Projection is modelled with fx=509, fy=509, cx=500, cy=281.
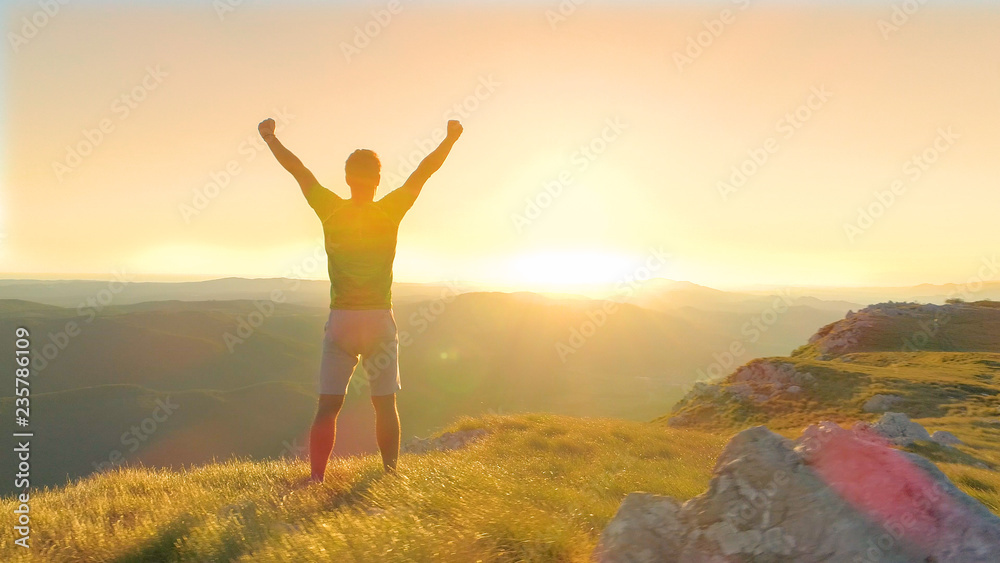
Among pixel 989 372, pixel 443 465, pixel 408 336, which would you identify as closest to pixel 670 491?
pixel 443 465

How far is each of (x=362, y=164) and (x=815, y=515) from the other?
4415 millimetres

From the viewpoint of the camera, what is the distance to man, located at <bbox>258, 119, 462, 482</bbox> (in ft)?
15.7

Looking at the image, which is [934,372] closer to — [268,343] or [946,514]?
[946,514]

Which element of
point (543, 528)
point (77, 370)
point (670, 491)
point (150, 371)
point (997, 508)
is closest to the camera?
point (543, 528)

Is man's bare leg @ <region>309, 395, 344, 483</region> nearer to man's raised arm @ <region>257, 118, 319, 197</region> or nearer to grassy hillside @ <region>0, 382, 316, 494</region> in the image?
man's raised arm @ <region>257, 118, 319, 197</region>

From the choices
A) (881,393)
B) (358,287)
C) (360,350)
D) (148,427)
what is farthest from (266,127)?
(148,427)

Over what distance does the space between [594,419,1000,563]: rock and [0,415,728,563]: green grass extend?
51 cm

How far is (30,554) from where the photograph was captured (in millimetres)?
3309

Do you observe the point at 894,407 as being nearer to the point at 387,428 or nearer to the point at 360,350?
the point at 387,428

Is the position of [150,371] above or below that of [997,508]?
below

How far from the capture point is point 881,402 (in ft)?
81.5

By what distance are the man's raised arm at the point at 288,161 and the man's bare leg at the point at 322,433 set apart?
205 centimetres

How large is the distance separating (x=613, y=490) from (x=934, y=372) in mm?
35833

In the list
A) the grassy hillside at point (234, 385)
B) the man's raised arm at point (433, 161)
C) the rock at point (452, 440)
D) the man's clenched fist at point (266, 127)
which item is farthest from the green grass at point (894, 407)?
the man's clenched fist at point (266, 127)
